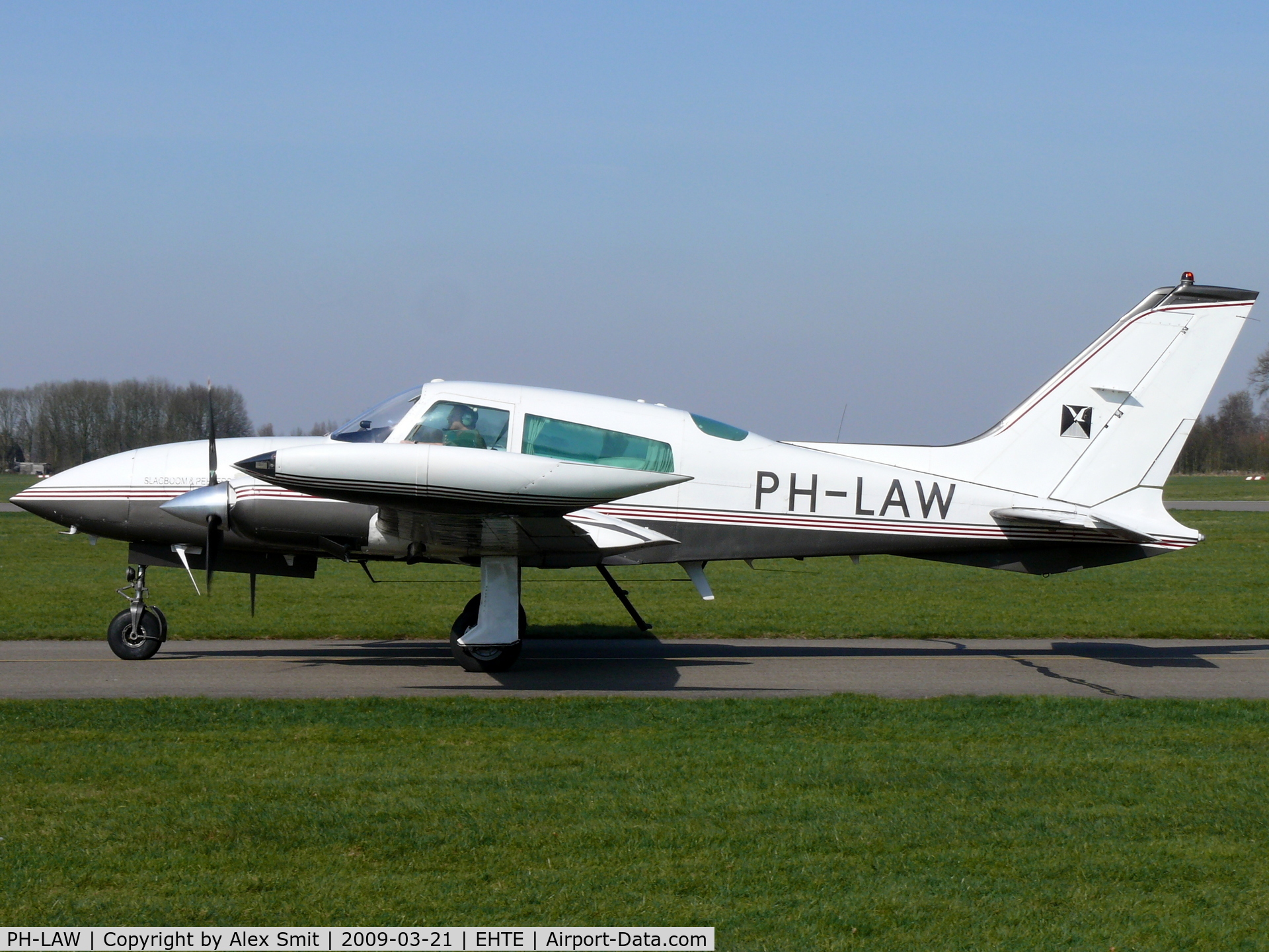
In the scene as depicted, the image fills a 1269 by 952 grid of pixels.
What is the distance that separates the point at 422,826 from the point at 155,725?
345cm

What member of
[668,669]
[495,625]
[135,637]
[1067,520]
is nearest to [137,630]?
[135,637]

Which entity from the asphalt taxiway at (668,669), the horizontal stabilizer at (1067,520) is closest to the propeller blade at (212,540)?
the asphalt taxiway at (668,669)

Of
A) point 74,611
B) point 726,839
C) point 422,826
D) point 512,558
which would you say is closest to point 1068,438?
point 512,558

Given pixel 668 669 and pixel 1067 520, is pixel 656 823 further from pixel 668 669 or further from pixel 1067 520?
pixel 1067 520

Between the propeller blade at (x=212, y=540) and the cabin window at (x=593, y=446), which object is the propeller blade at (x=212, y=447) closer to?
the propeller blade at (x=212, y=540)

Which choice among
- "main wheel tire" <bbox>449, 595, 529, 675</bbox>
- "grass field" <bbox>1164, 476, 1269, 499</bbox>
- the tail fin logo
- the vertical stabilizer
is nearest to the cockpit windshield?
"main wheel tire" <bbox>449, 595, 529, 675</bbox>

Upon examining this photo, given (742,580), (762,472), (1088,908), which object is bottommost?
(742,580)

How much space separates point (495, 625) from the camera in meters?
10.9

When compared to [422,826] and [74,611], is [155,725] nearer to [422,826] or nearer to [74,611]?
[422,826]

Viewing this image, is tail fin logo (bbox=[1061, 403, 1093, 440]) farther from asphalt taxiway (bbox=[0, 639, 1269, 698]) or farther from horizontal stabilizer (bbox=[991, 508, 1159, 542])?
asphalt taxiway (bbox=[0, 639, 1269, 698])

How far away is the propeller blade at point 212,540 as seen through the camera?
10.6 metres

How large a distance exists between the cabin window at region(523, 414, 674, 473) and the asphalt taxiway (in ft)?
6.93

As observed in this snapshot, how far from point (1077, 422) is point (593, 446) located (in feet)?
17.8

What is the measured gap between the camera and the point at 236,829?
5.57 metres
